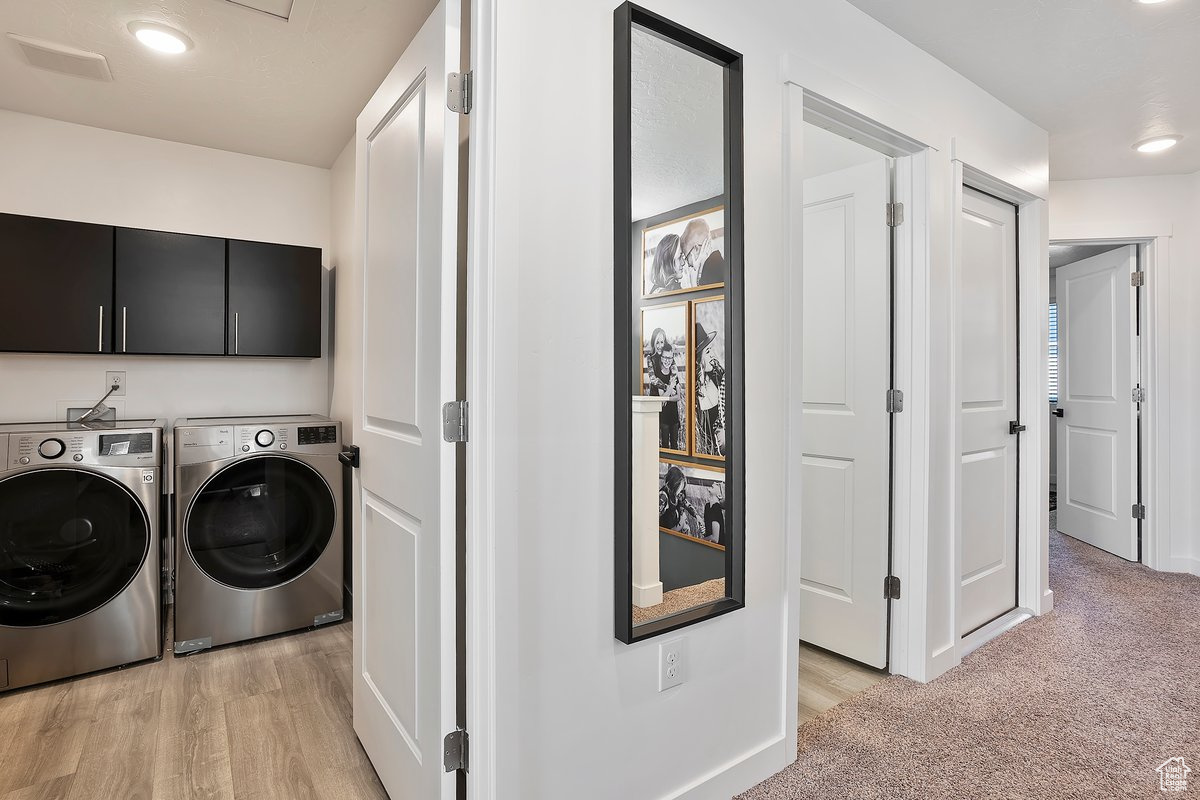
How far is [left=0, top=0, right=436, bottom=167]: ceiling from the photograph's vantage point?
2.00m

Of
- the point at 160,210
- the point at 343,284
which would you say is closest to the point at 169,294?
the point at 160,210

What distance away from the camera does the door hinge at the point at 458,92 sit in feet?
4.45

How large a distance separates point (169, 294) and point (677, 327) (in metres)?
2.56

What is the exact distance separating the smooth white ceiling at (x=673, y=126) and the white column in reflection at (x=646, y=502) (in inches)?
18.8

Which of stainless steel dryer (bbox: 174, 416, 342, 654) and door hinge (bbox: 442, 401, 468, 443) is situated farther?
stainless steel dryer (bbox: 174, 416, 342, 654)

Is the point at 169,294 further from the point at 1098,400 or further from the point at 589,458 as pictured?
the point at 1098,400

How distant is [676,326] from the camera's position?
60.6 inches

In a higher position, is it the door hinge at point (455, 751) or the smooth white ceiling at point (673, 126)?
the smooth white ceiling at point (673, 126)

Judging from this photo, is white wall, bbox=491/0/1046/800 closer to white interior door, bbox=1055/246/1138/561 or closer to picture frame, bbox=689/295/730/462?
picture frame, bbox=689/295/730/462

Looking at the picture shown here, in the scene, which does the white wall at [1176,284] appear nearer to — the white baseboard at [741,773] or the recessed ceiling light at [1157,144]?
the recessed ceiling light at [1157,144]

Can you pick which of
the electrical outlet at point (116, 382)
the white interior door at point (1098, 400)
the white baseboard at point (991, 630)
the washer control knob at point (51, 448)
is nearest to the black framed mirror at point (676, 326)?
the white baseboard at point (991, 630)

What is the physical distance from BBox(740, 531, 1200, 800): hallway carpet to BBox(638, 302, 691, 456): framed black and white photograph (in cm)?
102

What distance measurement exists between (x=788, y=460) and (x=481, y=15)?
1383 millimetres

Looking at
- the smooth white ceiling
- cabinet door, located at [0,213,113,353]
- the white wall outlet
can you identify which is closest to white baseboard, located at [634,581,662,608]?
the white wall outlet
